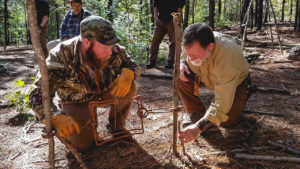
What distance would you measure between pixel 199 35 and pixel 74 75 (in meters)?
1.34

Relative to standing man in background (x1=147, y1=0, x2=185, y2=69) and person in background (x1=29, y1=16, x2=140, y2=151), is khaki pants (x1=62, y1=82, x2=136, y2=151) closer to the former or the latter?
person in background (x1=29, y1=16, x2=140, y2=151)

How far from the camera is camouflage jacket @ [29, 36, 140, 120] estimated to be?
2.04 metres

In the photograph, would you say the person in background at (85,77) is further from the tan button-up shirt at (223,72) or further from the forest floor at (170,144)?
the tan button-up shirt at (223,72)

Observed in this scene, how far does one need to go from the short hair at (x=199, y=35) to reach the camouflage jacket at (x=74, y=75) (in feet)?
2.75

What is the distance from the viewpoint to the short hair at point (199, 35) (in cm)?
198

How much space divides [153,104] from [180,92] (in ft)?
3.25

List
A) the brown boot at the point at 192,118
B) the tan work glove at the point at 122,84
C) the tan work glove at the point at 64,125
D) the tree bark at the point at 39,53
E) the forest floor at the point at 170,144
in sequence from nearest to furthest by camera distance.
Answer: the tree bark at the point at 39,53 → the tan work glove at the point at 64,125 → the forest floor at the point at 170,144 → the tan work glove at the point at 122,84 → the brown boot at the point at 192,118

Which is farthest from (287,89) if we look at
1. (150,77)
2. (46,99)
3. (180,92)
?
(46,99)

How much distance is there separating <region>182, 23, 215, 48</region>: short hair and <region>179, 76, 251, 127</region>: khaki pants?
2.45 ft

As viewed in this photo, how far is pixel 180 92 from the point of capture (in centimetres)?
278

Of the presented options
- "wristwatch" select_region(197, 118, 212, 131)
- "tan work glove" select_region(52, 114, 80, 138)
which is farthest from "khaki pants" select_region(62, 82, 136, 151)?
"wristwatch" select_region(197, 118, 212, 131)

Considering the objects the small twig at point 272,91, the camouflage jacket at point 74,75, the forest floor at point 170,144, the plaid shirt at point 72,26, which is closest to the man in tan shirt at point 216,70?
the forest floor at point 170,144

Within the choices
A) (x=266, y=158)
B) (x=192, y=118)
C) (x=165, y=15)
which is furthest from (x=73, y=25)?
(x=266, y=158)

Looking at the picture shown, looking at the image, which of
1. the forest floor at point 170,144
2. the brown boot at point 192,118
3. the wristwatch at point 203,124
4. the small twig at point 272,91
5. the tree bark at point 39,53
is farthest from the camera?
the small twig at point 272,91
